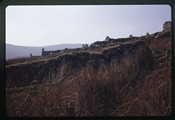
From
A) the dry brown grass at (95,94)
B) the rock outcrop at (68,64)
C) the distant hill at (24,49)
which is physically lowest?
the dry brown grass at (95,94)

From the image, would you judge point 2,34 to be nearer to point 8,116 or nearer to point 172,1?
point 8,116

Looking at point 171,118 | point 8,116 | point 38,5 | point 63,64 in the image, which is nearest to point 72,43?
point 63,64

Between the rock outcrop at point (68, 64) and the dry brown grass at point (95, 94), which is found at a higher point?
the rock outcrop at point (68, 64)

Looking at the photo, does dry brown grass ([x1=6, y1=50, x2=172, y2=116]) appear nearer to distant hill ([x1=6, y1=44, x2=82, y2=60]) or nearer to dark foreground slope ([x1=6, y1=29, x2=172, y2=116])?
dark foreground slope ([x1=6, y1=29, x2=172, y2=116])

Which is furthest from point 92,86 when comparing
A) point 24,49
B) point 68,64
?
point 24,49

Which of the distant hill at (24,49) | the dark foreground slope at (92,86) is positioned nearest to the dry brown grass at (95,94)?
the dark foreground slope at (92,86)

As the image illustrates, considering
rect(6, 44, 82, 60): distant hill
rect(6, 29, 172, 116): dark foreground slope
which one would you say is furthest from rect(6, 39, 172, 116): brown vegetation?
rect(6, 44, 82, 60): distant hill

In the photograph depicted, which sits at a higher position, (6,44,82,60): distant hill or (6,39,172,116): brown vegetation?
(6,44,82,60): distant hill

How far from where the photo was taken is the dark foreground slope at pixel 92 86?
89.1 inches

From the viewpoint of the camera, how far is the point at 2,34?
7.45ft

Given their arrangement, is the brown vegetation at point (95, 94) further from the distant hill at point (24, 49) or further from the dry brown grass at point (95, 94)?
the distant hill at point (24, 49)

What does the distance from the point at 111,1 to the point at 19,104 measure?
1061 millimetres

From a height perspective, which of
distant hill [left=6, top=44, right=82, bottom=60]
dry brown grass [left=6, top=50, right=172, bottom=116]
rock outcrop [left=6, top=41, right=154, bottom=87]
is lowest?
dry brown grass [left=6, top=50, right=172, bottom=116]

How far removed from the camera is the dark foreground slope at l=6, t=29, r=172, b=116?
2264 mm
